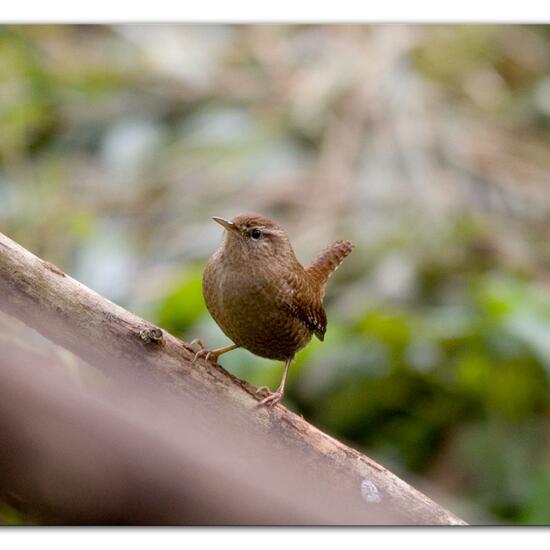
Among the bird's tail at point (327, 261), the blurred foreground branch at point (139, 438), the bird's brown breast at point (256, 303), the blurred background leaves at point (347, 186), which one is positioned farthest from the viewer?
the blurred background leaves at point (347, 186)

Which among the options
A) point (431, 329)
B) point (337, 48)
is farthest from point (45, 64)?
point (431, 329)

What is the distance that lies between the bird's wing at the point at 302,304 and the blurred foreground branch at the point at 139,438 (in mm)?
245

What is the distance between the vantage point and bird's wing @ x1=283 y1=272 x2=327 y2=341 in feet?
7.26

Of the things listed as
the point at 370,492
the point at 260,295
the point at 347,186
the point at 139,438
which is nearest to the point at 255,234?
the point at 260,295

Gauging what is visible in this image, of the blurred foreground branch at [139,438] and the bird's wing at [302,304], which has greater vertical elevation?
the bird's wing at [302,304]

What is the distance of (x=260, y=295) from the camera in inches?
84.7

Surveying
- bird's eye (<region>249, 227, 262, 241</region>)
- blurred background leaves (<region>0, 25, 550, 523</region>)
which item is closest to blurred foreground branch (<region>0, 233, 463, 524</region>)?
bird's eye (<region>249, 227, 262, 241</region>)

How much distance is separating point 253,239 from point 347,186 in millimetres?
1576

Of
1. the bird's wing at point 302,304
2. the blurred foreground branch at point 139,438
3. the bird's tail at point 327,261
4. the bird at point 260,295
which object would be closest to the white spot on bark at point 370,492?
the blurred foreground branch at point 139,438

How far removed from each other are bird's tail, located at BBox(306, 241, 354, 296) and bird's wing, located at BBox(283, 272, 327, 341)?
0.16 metres

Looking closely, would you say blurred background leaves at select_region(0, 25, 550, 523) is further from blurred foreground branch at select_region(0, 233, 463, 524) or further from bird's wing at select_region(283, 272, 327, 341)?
blurred foreground branch at select_region(0, 233, 463, 524)

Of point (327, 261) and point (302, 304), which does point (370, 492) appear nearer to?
point (302, 304)

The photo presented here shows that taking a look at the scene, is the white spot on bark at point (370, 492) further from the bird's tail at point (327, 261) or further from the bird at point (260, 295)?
the bird's tail at point (327, 261)

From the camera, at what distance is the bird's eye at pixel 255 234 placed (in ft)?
7.32
